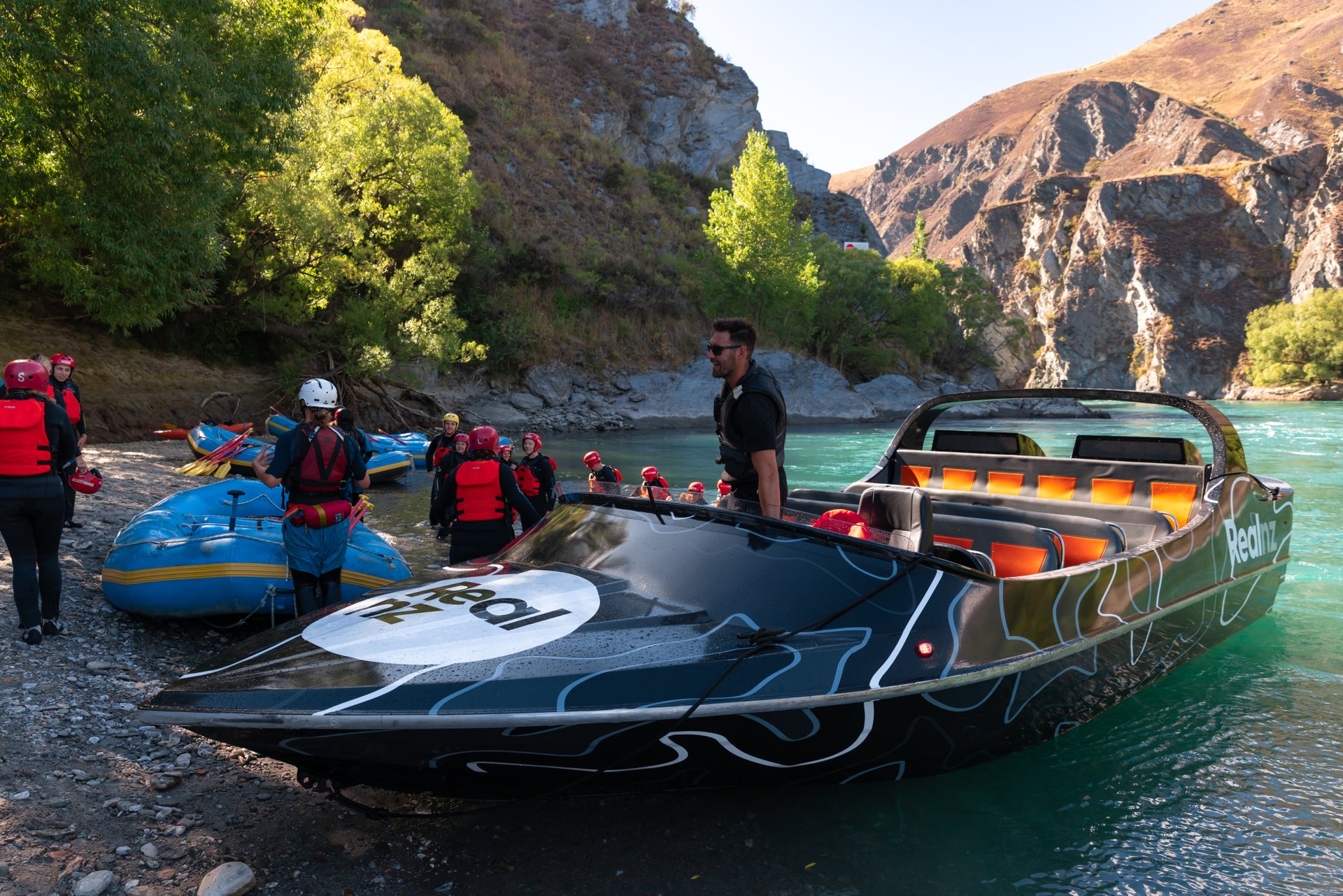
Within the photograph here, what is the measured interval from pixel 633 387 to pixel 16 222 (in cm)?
2253

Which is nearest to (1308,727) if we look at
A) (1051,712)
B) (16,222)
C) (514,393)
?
(1051,712)

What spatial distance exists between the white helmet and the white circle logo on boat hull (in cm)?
175

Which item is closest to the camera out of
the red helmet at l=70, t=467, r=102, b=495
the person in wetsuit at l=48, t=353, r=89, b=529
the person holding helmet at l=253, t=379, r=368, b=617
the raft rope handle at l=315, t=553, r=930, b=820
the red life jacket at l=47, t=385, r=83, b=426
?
the raft rope handle at l=315, t=553, r=930, b=820

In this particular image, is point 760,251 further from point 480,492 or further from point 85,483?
point 85,483

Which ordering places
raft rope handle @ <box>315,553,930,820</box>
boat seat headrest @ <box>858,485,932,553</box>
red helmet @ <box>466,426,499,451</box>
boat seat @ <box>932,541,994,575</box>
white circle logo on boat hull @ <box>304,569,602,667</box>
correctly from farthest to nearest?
red helmet @ <box>466,426,499,451</box> < boat seat @ <box>932,541,994,575</box> < boat seat headrest @ <box>858,485,932,553</box> < white circle logo on boat hull @ <box>304,569,602,667</box> < raft rope handle @ <box>315,553,930,820</box>

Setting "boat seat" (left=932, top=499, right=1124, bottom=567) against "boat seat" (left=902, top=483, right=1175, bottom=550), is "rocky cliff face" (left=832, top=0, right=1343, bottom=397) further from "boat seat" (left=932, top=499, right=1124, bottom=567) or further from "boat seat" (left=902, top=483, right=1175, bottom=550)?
"boat seat" (left=932, top=499, right=1124, bottom=567)

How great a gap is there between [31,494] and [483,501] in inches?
112

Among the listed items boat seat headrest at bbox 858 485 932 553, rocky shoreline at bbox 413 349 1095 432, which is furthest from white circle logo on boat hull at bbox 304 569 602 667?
rocky shoreline at bbox 413 349 1095 432

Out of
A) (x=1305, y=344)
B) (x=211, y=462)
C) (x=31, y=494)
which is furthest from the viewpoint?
(x=1305, y=344)

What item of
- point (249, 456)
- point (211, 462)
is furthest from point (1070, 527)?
point (249, 456)

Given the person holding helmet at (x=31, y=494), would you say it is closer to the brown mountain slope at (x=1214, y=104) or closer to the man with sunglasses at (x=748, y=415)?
the man with sunglasses at (x=748, y=415)

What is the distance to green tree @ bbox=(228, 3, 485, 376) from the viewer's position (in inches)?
837

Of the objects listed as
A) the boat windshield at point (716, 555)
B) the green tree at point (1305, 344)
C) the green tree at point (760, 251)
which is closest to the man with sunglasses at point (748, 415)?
the boat windshield at point (716, 555)

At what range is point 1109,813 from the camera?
3.87m
